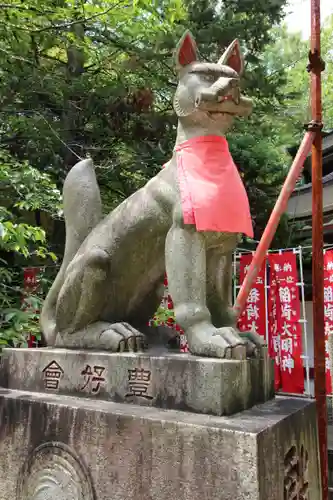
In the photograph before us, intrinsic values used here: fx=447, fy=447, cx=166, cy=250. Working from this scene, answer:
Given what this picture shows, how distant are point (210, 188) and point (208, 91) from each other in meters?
0.47

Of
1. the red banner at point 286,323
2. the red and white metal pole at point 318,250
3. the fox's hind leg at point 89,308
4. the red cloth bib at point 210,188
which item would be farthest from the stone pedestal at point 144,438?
the red banner at point 286,323

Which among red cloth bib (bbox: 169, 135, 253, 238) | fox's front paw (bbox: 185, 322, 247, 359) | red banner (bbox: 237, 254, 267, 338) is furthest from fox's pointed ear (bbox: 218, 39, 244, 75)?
red banner (bbox: 237, 254, 267, 338)

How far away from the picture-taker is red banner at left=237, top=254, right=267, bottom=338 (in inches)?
265

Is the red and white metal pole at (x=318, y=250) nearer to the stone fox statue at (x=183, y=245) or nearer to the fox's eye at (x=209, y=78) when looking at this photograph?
the stone fox statue at (x=183, y=245)

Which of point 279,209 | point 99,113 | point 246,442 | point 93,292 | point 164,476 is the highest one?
point 99,113

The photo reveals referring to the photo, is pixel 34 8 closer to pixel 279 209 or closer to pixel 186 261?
pixel 279 209

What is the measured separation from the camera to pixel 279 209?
3.28m

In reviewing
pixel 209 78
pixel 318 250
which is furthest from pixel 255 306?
pixel 209 78

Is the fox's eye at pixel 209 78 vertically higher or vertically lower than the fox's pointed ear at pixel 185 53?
lower

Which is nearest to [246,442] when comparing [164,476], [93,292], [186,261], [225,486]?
[225,486]

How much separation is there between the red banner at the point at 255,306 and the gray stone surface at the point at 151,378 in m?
4.51

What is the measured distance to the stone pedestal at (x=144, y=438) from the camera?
1707mm

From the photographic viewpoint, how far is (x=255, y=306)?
683 cm

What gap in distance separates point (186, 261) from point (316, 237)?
1.62 metres
